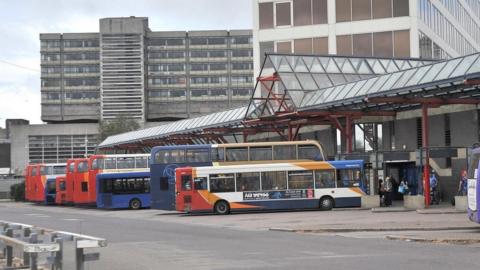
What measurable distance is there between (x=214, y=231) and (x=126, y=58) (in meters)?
122

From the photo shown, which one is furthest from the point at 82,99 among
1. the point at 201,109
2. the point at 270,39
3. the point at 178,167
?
the point at 178,167

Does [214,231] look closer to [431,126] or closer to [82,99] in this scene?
[431,126]

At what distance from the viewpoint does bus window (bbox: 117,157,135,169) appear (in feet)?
152

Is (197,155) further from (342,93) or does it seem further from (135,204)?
(135,204)

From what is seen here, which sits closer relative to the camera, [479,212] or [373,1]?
[479,212]

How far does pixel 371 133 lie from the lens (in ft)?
145

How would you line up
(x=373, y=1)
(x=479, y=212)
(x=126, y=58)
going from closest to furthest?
(x=479, y=212), (x=373, y=1), (x=126, y=58)

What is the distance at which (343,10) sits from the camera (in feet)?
192

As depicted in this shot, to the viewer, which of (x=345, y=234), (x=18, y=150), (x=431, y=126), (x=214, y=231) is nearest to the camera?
(x=345, y=234)

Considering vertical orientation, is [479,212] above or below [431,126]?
below

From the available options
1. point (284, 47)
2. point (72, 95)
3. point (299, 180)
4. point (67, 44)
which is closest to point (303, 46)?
point (284, 47)

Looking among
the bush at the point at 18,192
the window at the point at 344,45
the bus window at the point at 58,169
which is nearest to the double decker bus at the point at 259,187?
the window at the point at 344,45

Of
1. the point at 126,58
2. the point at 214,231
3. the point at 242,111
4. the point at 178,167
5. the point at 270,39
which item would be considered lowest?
the point at 214,231

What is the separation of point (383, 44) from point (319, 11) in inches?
262
